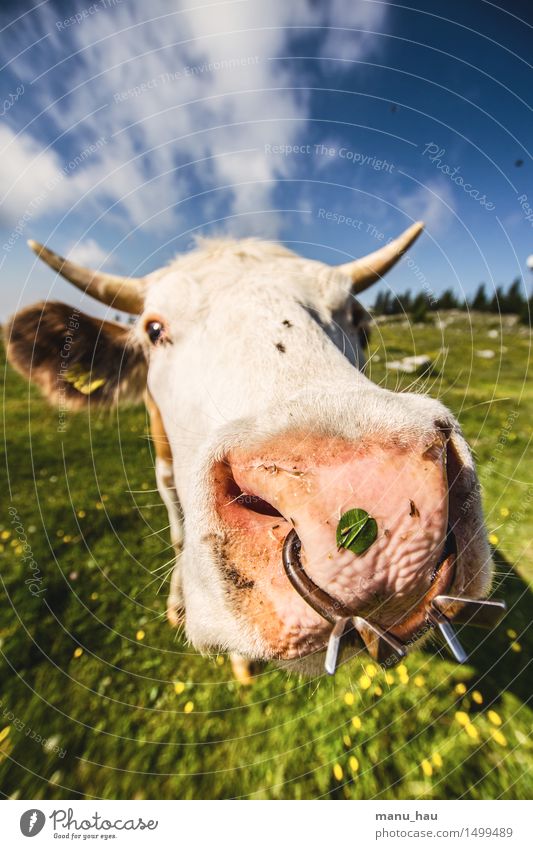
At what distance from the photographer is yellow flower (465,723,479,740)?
3.09 meters

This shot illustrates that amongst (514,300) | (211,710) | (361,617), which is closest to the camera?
(361,617)

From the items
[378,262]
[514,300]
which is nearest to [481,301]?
[514,300]

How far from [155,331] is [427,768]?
139 inches

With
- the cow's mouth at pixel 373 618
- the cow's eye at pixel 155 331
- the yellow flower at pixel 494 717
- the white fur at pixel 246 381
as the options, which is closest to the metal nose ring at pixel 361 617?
the cow's mouth at pixel 373 618

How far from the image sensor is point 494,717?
322cm

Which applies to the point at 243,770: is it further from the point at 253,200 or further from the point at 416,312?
the point at 416,312

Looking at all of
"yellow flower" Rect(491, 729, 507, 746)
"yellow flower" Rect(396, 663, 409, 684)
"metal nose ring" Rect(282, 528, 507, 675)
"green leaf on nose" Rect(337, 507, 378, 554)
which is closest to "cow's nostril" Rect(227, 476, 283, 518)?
"metal nose ring" Rect(282, 528, 507, 675)

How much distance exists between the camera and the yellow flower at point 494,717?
3.20m

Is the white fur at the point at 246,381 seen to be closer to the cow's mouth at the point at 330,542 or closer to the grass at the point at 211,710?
the cow's mouth at the point at 330,542

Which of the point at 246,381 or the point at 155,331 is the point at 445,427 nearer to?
the point at 246,381

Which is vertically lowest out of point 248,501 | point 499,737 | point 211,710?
point 211,710

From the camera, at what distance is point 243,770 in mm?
2934
